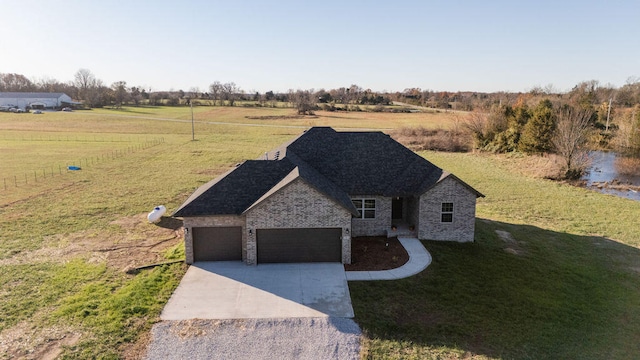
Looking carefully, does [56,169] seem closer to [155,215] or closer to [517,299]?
[155,215]

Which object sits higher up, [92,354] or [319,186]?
[319,186]

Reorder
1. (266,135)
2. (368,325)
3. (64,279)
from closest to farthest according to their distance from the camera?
(368,325) < (64,279) < (266,135)

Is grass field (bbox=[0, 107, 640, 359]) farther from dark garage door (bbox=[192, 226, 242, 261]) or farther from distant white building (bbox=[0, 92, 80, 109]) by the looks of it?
distant white building (bbox=[0, 92, 80, 109])

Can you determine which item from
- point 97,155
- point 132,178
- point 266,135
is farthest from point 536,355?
point 266,135

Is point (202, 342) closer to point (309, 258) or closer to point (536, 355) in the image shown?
point (309, 258)

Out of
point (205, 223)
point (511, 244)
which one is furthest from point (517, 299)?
point (205, 223)

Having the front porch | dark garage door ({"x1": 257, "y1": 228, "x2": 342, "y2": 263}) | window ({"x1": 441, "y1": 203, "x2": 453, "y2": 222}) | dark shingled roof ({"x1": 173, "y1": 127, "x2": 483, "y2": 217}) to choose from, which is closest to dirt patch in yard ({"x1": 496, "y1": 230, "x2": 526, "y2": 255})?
window ({"x1": 441, "y1": 203, "x2": 453, "y2": 222})

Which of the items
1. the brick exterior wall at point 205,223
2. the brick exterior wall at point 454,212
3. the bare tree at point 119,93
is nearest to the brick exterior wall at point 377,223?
the brick exterior wall at point 454,212
